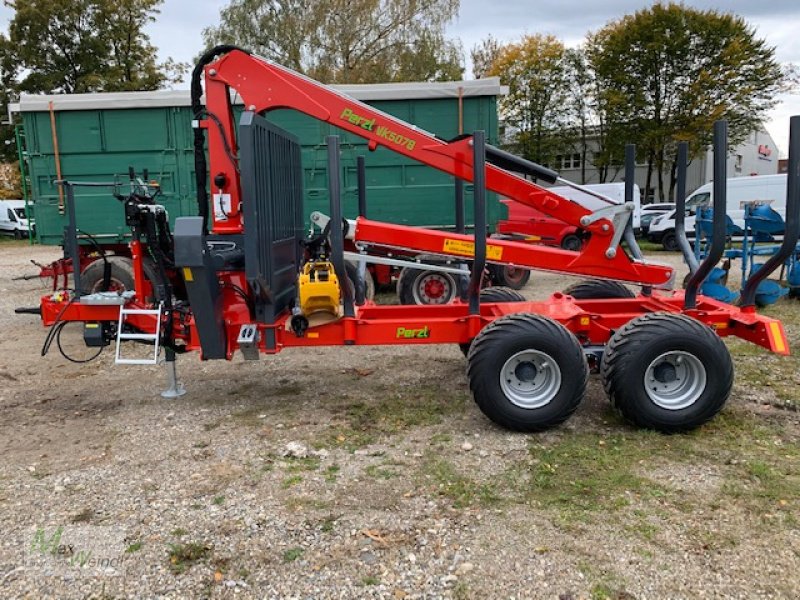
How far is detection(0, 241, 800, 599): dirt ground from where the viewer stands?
9.44 ft

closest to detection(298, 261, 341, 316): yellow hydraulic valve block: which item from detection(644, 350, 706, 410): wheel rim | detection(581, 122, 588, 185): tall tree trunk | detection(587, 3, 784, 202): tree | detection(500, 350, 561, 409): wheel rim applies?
detection(500, 350, 561, 409): wheel rim

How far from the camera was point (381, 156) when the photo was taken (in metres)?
9.56

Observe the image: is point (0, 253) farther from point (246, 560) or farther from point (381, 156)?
point (246, 560)

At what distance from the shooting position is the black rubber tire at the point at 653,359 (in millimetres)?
4254

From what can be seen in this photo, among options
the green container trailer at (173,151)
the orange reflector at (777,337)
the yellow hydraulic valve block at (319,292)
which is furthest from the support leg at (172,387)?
the orange reflector at (777,337)

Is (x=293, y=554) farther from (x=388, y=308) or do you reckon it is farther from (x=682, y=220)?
(x=682, y=220)

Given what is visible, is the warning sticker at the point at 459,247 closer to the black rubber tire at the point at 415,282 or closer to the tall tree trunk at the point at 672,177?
the black rubber tire at the point at 415,282

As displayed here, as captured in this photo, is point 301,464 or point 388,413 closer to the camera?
point 301,464

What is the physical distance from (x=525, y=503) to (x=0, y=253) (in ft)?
77.5

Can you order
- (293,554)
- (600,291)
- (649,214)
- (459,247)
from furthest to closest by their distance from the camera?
(649,214), (600,291), (459,247), (293,554)

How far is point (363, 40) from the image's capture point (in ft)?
84.5

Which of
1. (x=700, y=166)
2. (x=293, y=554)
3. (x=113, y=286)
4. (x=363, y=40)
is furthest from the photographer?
(x=700, y=166)

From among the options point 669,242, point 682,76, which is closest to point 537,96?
point 682,76

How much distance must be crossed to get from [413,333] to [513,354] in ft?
2.68
